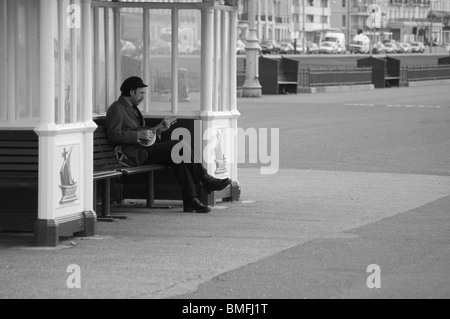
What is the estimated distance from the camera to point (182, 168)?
12539 mm

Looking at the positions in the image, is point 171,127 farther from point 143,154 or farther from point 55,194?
point 55,194

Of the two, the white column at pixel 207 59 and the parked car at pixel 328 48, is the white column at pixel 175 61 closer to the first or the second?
the white column at pixel 207 59

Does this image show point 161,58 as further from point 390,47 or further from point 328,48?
point 390,47

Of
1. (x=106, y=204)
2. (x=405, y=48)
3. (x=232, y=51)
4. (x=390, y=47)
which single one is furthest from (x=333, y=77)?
(x=405, y=48)

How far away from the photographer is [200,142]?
43.0 ft

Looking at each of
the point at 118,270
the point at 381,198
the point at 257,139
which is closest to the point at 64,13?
the point at 118,270

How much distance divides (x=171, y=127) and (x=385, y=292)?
5.63m

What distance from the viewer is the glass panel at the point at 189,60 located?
518 inches

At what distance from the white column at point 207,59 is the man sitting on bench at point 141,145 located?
59 centimetres

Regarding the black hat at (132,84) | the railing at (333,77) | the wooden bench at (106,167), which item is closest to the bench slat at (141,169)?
the wooden bench at (106,167)

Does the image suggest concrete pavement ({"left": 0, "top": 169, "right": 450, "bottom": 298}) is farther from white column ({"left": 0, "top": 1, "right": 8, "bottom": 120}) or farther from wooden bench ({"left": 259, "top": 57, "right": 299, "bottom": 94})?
wooden bench ({"left": 259, "top": 57, "right": 299, "bottom": 94})

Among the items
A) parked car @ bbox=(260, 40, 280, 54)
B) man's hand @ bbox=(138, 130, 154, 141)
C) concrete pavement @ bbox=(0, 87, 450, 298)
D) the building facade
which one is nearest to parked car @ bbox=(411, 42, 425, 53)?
the building facade

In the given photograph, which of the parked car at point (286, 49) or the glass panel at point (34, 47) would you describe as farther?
the parked car at point (286, 49)

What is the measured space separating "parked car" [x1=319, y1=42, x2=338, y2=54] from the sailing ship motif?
105 metres
